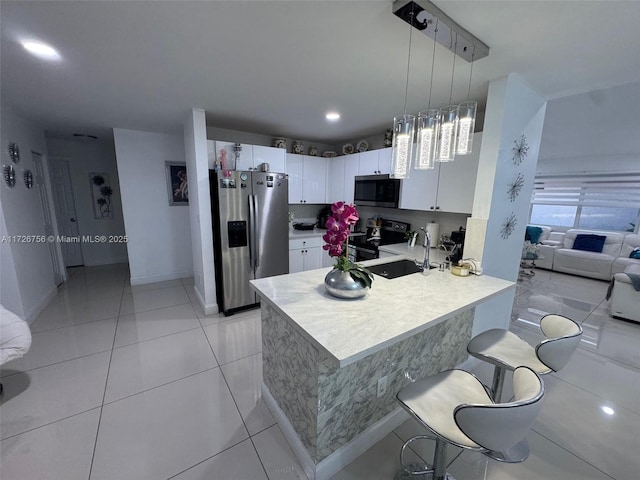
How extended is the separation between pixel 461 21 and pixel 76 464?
3.23 meters

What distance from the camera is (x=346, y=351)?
3.29 feet

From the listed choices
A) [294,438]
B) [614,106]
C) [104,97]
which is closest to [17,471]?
[294,438]

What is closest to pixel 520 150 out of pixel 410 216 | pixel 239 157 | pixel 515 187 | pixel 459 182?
pixel 515 187

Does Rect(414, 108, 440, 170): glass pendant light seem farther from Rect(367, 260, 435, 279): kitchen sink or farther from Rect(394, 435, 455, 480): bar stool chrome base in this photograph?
Rect(394, 435, 455, 480): bar stool chrome base

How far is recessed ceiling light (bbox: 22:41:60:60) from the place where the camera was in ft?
5.24

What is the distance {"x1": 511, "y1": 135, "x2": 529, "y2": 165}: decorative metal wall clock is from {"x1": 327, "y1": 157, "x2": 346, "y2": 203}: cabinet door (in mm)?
2322

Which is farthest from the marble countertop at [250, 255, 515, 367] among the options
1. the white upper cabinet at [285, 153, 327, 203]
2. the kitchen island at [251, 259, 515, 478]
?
the white upper cabinet at [285, 153, 327, 203]

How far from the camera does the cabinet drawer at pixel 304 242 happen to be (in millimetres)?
3828

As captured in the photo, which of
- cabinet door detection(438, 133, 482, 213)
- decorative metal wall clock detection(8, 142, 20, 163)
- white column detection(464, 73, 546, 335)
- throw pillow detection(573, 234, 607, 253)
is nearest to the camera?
white column detection(464, 73, 546, 335)

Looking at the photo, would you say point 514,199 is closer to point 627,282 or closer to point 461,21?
point 461,21

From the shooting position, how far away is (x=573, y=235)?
570cm

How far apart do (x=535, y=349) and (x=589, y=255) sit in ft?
18.5

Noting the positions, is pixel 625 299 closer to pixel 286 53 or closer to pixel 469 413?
pixel 469 413

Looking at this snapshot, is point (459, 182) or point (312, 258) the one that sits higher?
point (459, 182)
